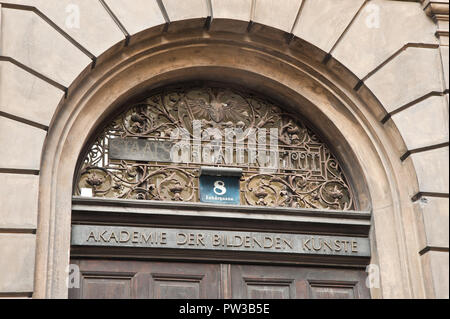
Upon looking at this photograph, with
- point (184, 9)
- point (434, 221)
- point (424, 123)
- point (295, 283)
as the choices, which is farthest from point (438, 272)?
point (184, 9)

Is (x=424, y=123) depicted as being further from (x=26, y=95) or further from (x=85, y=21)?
(x=26, y=95)

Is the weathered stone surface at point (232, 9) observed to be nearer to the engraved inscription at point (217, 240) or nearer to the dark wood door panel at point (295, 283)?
the engraved inscription at point (217, 240)

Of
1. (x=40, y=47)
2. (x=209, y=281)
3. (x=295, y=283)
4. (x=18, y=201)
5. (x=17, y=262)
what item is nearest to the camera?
(x=17, y=262)

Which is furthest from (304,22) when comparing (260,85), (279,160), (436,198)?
(436,198)

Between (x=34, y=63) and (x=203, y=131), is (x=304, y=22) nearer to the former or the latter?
(x=203, y=131)

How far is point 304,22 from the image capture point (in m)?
10.8

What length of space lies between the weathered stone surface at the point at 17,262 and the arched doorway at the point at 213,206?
0.97m

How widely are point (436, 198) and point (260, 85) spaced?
271cm

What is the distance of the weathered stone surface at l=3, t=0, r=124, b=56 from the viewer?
996cm

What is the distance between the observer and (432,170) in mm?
10094

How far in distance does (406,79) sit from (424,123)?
606mm
